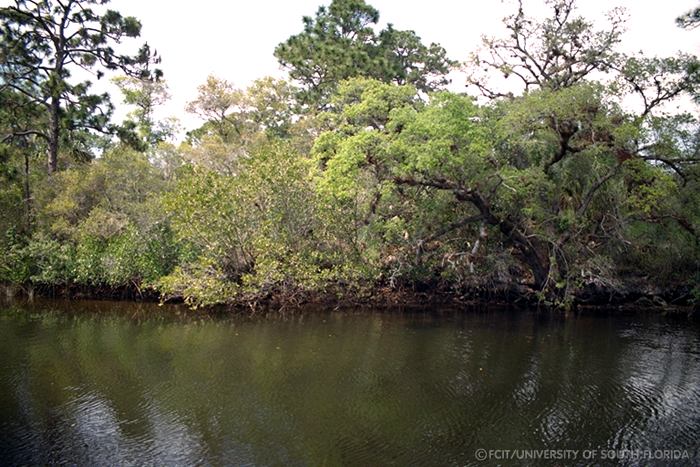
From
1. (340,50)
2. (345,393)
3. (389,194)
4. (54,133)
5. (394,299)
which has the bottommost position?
(345,393)

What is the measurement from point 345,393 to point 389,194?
8.15m

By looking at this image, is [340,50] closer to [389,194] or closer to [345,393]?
[389,194]

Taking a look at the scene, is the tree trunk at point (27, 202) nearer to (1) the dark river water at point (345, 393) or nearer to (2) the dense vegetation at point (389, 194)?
(2) the dense vegetation at point (389, 194)

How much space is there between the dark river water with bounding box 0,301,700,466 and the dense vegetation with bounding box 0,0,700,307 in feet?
8.64

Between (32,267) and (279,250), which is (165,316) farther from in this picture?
(32,267)

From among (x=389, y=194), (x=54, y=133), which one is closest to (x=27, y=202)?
(x=54, y=133)

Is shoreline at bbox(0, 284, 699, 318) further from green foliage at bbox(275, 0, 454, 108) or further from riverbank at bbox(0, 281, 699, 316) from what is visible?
green foliage at bbox(275, 0, 454, 108)

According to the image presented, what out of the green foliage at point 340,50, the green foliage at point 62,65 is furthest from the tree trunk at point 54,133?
the green foliage at point 340,50

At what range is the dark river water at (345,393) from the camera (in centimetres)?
729

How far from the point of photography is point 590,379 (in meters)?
10.4

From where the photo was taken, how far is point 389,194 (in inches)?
642

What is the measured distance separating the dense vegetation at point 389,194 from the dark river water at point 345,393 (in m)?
2.63

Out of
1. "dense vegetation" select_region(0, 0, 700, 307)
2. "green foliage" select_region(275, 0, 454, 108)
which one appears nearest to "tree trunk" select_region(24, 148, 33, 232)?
"dense vegetation" select_region(0, 0, 700, 307)

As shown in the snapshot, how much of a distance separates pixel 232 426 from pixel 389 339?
20.5ft
